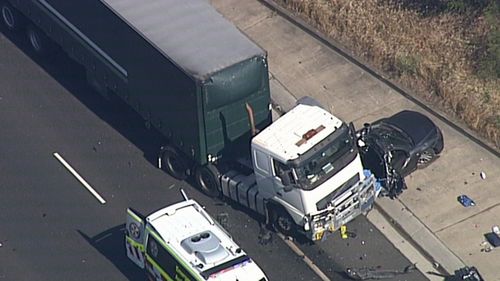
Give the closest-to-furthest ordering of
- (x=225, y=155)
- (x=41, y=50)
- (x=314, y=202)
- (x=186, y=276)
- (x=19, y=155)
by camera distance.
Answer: (x=186, y=276), (x=314, y=202), (x=225, y=155), (x=19, y=155), (x=41, y=50)

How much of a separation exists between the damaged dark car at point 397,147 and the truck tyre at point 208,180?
330cm

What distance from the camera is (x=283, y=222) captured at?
23.7 m

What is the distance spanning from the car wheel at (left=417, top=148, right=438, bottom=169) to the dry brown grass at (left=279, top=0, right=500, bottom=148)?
163 cm

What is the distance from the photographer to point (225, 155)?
24.4m

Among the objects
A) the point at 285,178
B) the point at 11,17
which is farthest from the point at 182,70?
the point at 11,17

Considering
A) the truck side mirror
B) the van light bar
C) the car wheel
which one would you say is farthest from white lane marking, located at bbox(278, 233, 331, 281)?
the car wheel

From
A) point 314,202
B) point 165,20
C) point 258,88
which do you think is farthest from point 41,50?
point 314,202

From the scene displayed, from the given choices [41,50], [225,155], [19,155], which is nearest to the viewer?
[225,155]

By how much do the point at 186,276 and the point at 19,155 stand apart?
7186 millimetres

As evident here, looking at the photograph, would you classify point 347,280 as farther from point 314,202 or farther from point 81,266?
point 81,266

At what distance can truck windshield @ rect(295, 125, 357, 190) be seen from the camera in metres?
22.8

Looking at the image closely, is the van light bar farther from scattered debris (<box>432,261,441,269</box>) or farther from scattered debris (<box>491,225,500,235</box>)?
scattered debris (<box>491,225,500,235</box>)

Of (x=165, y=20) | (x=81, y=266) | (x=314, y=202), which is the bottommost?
(x=81, y=266)

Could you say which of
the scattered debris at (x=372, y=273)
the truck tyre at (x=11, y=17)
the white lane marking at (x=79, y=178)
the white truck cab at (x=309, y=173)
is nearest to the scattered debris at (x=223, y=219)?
the white truck cab at (x=309, y=173)
